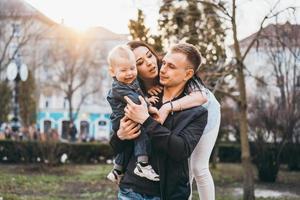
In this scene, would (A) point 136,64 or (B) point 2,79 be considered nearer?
(A) point 136,64

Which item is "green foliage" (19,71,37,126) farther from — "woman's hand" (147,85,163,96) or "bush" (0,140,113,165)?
"woman's hand" (147,85,163,96)

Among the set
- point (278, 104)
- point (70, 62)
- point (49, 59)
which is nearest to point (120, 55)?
point (278, 104)

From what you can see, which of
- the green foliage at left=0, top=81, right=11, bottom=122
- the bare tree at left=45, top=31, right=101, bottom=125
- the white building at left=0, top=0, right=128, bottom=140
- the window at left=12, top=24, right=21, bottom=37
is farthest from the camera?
the bare tree at left=45, top=31, right=101, bottom=125

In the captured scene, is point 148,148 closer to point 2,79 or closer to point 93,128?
point 2,79

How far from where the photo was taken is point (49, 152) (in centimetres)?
1691

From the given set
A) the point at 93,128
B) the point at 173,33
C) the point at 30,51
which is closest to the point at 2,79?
the point at 30,51

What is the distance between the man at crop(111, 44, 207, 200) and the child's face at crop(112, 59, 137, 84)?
103 mm

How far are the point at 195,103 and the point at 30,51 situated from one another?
116 ft

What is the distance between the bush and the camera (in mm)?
16969

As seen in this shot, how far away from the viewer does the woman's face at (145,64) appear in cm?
257

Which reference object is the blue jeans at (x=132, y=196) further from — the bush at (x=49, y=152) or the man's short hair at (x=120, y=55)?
the bush at (x=49, y=152)

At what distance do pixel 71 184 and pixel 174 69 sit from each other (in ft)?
36.6

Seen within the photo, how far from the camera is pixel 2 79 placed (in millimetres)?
34156

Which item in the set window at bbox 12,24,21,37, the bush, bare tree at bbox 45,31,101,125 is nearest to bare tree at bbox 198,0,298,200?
the bush
